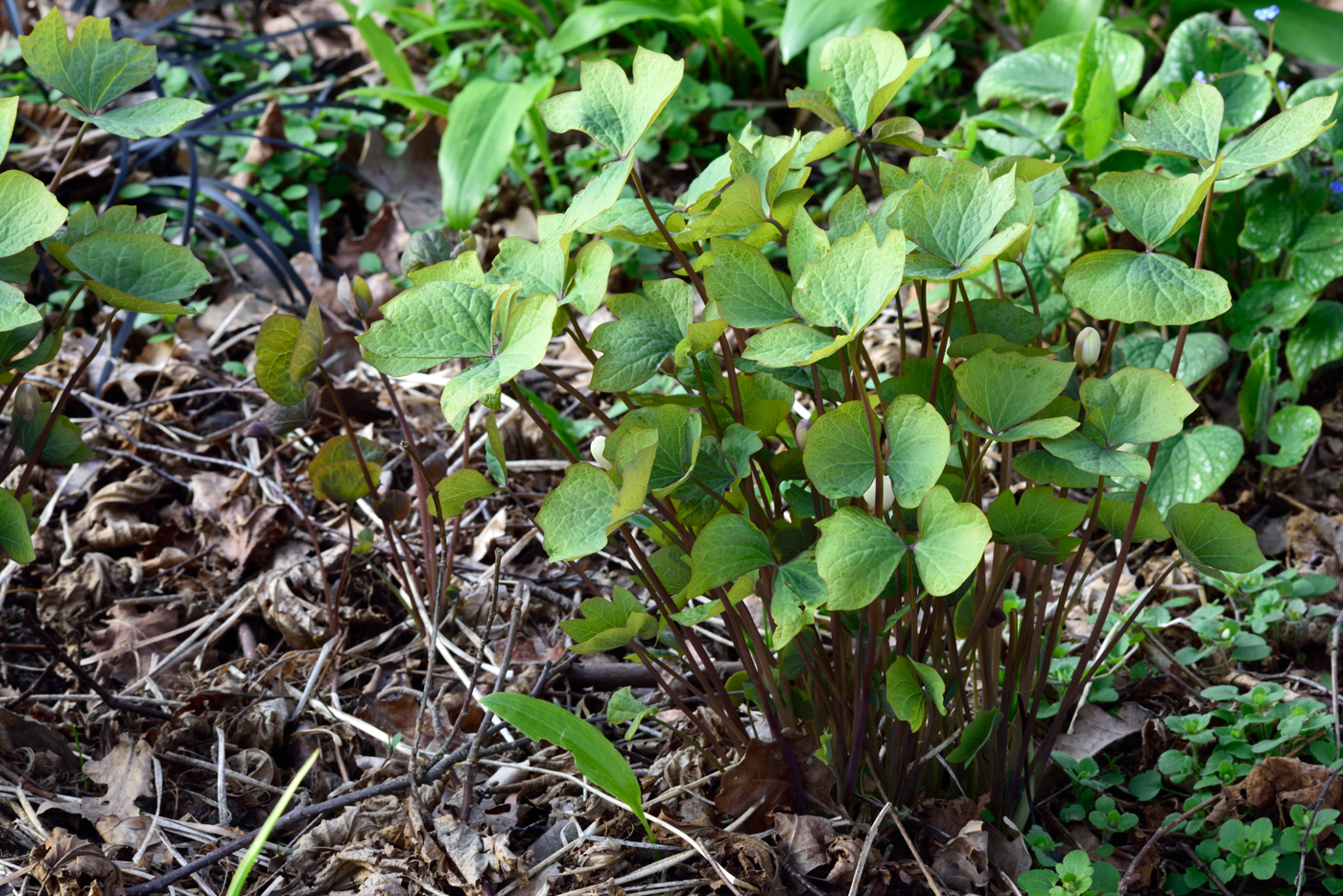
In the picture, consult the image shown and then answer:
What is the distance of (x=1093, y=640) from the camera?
88cm

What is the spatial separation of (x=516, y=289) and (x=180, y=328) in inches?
65.6

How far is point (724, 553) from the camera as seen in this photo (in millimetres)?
736

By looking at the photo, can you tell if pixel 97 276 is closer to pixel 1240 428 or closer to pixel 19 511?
pixel 19 511

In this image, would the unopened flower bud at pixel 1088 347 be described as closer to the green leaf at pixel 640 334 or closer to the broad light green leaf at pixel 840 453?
the broad light green leaf at pixel 840 453

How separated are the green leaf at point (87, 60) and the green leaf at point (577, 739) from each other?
0.73m

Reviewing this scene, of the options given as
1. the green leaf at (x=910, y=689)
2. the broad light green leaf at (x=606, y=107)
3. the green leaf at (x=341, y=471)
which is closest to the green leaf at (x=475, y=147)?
the green leaf at (x=341, y=471)

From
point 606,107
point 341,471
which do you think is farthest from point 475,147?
point 606,107

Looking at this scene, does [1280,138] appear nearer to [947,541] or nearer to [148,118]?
[947,541]

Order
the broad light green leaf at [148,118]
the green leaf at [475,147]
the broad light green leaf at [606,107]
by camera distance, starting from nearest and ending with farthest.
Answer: the broad light green leaf at [606,107], the broad light green leaf at [148,118], the green leaf at [475,147]

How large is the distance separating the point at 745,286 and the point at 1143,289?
28cm

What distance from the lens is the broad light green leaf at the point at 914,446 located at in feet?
2.26

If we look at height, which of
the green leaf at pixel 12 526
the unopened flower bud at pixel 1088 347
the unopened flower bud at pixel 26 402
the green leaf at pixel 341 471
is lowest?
the green leaf at pixel 341 471

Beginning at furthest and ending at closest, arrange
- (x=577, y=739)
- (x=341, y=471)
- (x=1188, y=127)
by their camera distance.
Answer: (x=341, y=471) → (x=577, y=739) → (x=1188, y=127)

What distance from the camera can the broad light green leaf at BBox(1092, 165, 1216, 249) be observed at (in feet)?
2.44
